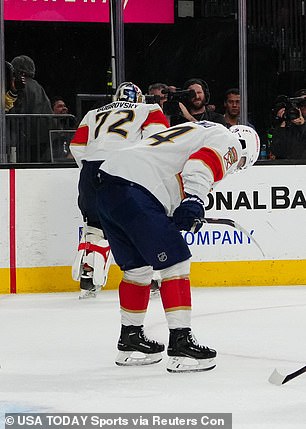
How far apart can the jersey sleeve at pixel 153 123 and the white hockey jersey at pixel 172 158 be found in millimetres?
2027

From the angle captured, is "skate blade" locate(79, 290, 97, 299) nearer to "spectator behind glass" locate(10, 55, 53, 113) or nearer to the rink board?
the rink board

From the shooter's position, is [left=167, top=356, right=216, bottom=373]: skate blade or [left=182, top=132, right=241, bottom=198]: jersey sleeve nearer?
[left=182, top=132, right=241, bottom=198]: jersey sleeve

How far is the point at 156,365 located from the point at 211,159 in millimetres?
786

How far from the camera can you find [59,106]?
7.30 meters

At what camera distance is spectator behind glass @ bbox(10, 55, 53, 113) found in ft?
22.8

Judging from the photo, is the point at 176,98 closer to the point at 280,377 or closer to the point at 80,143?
the point at 80,143

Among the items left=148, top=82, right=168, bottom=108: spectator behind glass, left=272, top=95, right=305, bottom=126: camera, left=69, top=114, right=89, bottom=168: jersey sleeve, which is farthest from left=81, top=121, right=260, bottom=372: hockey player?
left=272, top=95, right=305, bottom=126: camera

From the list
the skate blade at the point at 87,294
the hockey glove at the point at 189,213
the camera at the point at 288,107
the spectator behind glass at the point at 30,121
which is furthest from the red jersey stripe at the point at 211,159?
the camera at the point at 288,107

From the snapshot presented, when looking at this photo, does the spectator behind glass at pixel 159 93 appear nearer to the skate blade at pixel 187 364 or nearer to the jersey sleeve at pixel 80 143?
the jersey sleeve at pixel 80 143

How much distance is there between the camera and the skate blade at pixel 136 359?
409cm

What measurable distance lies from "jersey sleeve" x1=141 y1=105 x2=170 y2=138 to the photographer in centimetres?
118

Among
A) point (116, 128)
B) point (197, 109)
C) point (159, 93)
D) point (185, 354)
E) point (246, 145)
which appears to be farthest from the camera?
point (159, 93)

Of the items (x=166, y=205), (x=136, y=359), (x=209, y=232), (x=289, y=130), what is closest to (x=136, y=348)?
(x=136, y=359)

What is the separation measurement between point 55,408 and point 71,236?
341 centimetres
